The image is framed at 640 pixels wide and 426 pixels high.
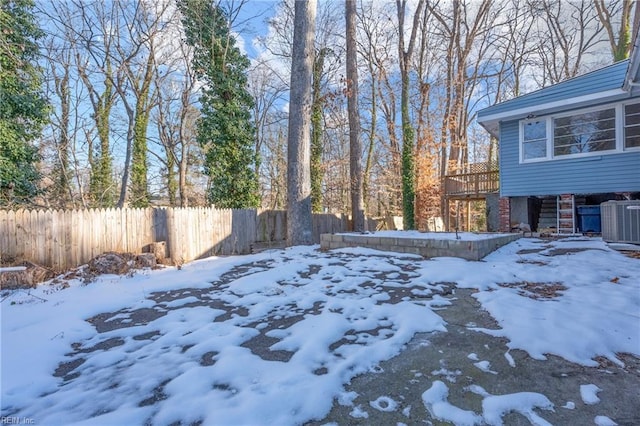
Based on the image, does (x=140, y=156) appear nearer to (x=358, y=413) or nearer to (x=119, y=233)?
(x=119, y=233)

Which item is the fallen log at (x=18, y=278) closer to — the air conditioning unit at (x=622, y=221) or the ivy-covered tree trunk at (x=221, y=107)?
the ivy-covered tree trunk at (x=221, y=107)

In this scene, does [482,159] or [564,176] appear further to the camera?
[482,159]

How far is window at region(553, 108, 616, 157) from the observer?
718cm

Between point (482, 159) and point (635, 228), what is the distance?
16.6m

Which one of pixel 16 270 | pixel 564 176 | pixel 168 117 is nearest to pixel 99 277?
pixel 16 270

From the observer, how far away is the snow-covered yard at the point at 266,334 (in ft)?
4.67

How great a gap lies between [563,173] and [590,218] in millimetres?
1272

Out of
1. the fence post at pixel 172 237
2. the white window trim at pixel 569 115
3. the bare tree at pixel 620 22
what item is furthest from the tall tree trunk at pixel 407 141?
the fence post at pixel 172 237

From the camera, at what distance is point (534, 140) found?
8.20m

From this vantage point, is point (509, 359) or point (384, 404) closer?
point (384, 404)

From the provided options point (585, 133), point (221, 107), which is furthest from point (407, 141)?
point (221, 107)

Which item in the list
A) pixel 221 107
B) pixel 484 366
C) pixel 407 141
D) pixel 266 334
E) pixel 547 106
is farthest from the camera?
pixel 407 141

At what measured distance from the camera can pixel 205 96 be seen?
9984 millimetres

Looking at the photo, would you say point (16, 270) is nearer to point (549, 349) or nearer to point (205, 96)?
point (549, 349)
